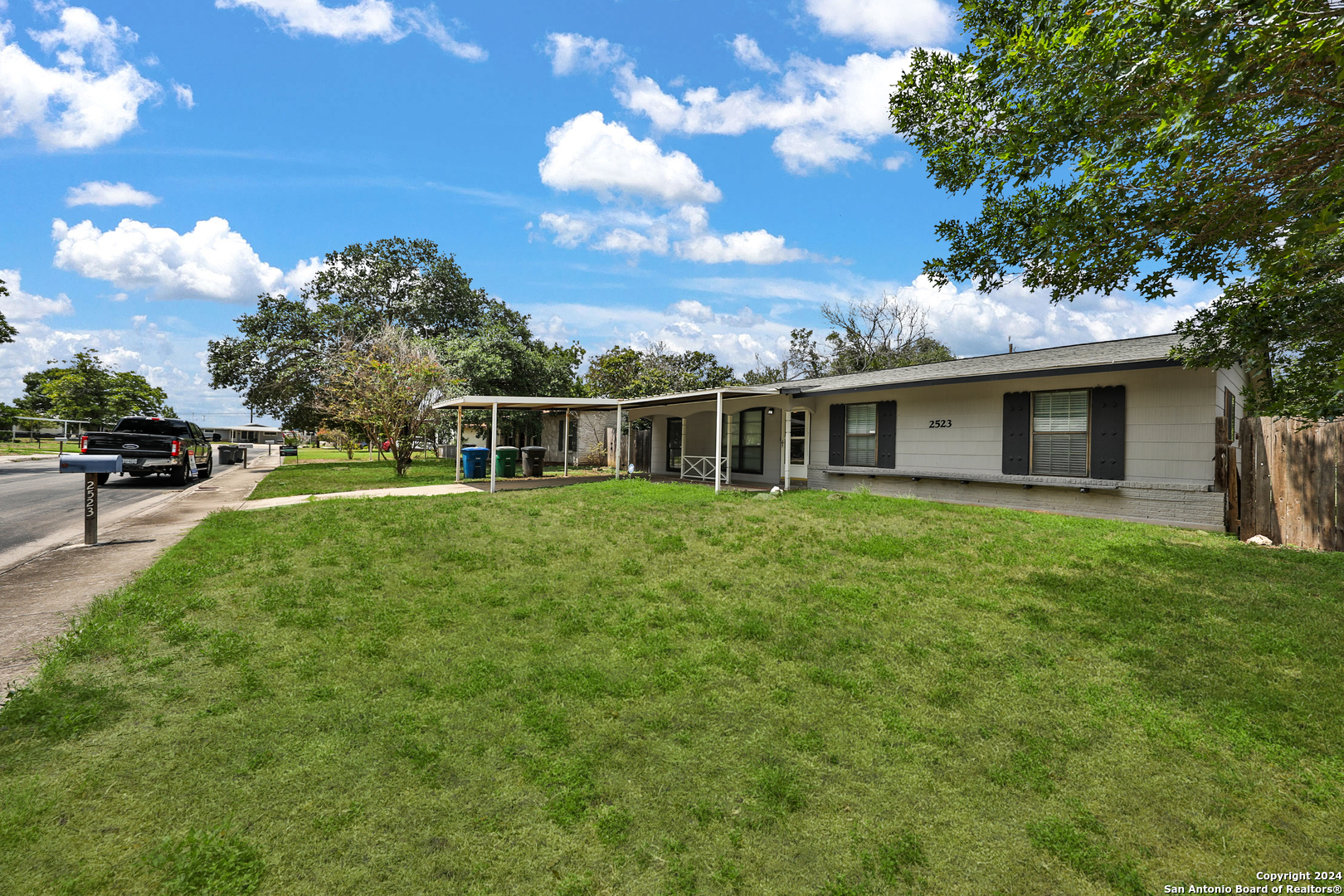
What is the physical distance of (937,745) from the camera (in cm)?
337

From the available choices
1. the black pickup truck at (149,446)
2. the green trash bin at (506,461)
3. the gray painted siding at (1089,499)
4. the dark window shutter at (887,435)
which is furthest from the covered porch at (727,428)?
the black pickup truck at (149,446)

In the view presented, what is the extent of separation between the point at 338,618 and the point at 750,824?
3.97 m

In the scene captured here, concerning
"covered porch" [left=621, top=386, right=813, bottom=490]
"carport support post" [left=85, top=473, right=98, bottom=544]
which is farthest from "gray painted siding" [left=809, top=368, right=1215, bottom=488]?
"carport support post" [left=85, top=473, right=98, bottom=544]

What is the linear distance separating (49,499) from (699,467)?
14926mm

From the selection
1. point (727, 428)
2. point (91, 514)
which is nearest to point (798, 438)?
point (727, 428)

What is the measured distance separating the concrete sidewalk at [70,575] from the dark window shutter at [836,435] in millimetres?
12668

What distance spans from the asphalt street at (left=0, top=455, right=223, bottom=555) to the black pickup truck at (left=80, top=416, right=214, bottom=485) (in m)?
0.50

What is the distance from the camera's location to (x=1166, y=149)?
16.3ft

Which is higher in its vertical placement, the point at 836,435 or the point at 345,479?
the point at 836,435

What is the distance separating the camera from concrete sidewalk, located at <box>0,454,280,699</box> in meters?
4.44

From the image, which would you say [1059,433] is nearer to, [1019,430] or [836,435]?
[1019,430]

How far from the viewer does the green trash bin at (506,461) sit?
A: 57.3 ft

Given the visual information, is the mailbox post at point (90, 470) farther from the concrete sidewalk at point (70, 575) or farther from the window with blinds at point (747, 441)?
the window with blinds at point (747, 441)

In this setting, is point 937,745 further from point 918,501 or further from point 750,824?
point 918,501
